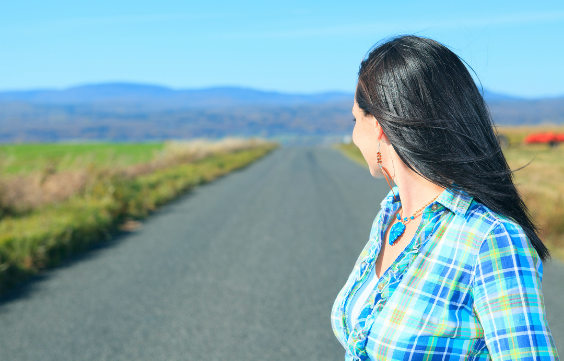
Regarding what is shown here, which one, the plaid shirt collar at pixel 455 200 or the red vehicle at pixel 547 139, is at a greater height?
the plaid shirt collar at pixel 455 200

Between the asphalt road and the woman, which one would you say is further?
the asphalt road

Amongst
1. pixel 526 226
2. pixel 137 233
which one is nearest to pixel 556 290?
pixel 526 226

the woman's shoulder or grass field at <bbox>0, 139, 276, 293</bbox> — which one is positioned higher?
the woman's shoulder

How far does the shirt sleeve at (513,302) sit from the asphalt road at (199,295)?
2.81 m

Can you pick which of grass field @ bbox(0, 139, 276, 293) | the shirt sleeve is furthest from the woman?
grass field @ bbox(0, 139, 276, 293)

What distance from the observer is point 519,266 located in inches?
45.0

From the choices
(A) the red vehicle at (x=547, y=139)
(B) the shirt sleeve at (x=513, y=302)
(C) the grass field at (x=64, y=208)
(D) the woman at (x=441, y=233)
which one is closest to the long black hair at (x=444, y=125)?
(D) the woman at (x=441, y=233)

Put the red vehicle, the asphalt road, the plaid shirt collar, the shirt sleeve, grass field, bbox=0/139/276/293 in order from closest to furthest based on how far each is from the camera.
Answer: the shirt sleeve < the plaid shirt collar < the asphalt road < grass field, bbox=0/139/276/293 < the red vehicle

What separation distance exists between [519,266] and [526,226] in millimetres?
246

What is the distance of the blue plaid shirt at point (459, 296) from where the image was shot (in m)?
1.13

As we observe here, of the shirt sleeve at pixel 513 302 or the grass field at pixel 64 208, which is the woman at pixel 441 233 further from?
the grass field at pixel 64 208

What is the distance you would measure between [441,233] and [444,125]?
0.95ft

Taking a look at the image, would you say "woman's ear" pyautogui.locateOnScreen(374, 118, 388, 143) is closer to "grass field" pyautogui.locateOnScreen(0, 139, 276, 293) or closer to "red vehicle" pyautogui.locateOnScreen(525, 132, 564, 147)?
"grass field" pyautogui.locateOnScreen(0, 139, 276, 293)

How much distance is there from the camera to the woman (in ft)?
3.77
